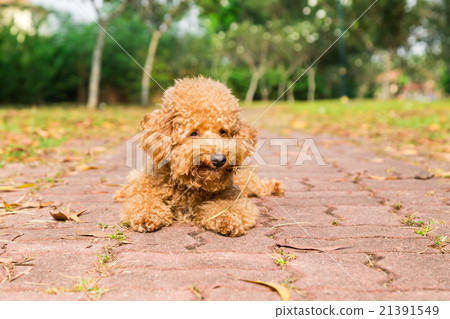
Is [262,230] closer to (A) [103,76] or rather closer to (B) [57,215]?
(B) [57,215]

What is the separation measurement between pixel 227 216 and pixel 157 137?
0.79 m

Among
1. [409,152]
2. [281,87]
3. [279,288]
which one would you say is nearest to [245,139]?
[279,288]

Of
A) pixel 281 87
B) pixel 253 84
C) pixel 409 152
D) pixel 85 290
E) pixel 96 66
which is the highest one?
pixel 253 84

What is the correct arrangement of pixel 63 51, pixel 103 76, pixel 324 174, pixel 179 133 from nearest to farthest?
pixel 179 133, pixel 324 174, pixel 63 51, pixel 103 76

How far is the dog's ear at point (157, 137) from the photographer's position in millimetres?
3021

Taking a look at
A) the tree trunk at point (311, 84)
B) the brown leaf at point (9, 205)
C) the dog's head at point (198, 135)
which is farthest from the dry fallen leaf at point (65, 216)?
the tree trunk at point (311, 84)

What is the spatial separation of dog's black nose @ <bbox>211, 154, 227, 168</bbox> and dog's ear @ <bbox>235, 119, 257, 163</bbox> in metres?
0.22

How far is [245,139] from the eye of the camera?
126 inches

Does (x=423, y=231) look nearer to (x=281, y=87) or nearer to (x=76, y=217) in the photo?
(x=76, y=217)

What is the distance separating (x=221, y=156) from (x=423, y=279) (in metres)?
1.38

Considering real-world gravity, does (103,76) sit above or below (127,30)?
below

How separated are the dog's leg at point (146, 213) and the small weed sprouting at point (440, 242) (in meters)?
1.78
